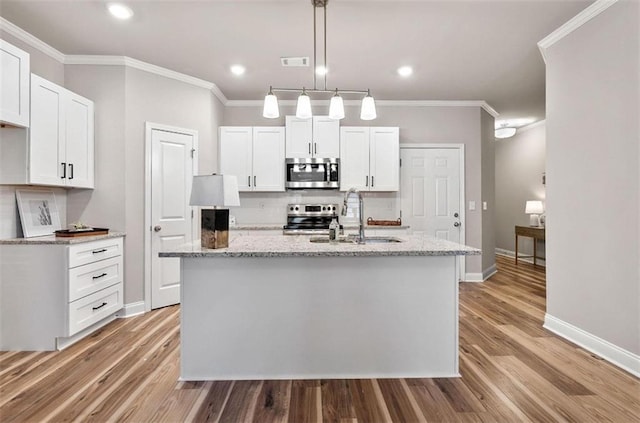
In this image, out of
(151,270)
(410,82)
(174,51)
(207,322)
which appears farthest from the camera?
(410,82)

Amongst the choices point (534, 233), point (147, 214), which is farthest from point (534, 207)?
point (147, 214)

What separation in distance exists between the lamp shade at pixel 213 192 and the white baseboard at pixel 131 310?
6.86 ft

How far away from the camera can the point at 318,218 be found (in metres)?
4.68

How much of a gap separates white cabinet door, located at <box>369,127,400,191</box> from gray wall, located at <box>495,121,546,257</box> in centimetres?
344

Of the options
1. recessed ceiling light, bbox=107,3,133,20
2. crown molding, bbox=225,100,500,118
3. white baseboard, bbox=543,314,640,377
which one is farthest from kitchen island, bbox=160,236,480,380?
crown molding, bbox=225,100,500,118

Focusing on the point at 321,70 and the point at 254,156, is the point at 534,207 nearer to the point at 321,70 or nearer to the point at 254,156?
the point at 321,70

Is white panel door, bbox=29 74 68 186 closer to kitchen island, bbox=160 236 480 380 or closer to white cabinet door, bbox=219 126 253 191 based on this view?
kitchen island, bbox=160 236 480 380

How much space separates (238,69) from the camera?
3707 mm

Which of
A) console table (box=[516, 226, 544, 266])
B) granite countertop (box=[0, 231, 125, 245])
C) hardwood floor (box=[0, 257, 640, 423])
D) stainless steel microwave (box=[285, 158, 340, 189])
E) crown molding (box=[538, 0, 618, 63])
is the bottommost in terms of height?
hardwood floor (box=[0, 257, 640, 423])

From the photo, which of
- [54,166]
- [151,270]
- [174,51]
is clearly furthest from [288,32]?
[151,270]

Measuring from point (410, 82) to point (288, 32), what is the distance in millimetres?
1834

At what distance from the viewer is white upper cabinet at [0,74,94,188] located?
269cm

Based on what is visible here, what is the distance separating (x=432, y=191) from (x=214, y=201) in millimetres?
3656

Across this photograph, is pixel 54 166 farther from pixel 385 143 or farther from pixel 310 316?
pixel 385 143
